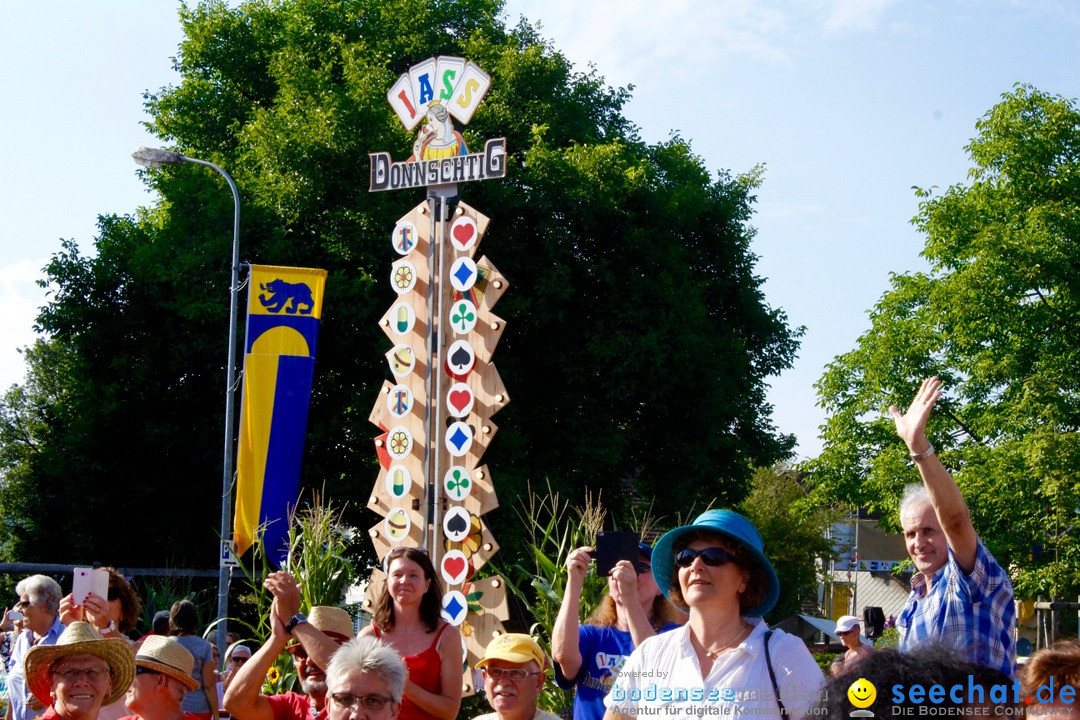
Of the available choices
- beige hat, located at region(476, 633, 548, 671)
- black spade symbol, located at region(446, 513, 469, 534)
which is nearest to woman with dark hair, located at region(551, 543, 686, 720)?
beige hat, located at region(476, 633, 548, 671)

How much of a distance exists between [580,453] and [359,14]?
921cm

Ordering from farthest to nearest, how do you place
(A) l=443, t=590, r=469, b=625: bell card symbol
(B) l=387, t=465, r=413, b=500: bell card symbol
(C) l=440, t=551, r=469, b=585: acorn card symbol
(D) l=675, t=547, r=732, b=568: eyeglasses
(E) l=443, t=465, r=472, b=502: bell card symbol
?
1. (B) l=387, t=465, r=413, b=500: bell card symbol
2. (E) l=443, t=465, r=472, b=502: bell card symbol
3. (C) l=440, t=551, r=469, b=585: acorn card symbol
4. (A) l=443, t=590, r=469, b=625: bell card symbol
5. (D) l=675, t=547, r=732, b=568: eyeglasses

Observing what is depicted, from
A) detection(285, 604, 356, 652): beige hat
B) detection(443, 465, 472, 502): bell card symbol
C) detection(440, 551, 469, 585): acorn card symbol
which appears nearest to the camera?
detection(285, 604, 356, 652): beige hat

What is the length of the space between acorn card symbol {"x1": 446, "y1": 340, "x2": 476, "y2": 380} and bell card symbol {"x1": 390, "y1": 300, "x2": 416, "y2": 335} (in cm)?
60

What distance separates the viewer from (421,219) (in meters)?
11.3

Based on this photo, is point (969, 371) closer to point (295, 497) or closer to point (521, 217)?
point (521, 217)

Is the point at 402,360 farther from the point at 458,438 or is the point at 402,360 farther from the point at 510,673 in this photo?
the point at 510,673

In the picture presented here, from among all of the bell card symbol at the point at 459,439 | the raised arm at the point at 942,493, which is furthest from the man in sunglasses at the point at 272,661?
the bell card symbol at the point at 459,439

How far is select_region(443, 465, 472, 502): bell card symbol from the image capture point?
10.4m

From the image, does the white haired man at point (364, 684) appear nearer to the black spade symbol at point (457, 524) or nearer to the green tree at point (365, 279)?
the black spade symbol at point (457, 524)

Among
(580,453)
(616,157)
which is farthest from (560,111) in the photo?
(580,453)

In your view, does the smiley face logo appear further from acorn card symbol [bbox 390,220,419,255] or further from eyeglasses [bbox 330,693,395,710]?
acorn card symbol [bbox 390,220,419,255]

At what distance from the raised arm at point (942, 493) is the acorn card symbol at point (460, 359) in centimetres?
688

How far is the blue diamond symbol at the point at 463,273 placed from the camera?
35.2ft
